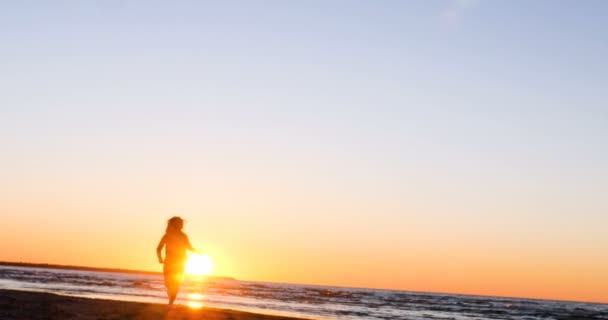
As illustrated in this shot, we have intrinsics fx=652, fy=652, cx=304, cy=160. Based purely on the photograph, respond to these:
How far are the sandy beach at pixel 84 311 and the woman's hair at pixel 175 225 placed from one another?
1.83 m

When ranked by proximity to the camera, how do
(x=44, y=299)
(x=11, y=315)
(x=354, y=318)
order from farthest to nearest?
(x=354, y=318) < (x=44, y=299) < (x=11, y=315)

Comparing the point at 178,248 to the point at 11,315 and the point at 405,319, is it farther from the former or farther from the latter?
the point at 405,319

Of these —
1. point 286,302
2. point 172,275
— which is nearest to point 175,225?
point 172,275

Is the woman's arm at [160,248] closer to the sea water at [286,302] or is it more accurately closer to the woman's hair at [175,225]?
the woman's hair at [175,225]

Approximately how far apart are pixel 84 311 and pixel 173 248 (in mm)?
2287

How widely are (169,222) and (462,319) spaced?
32974 millimetres

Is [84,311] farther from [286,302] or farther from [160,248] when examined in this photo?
[286,302]

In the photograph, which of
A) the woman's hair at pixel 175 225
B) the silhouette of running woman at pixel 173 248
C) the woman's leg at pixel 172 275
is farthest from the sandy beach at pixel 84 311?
the woman's hair at pixel 175 225

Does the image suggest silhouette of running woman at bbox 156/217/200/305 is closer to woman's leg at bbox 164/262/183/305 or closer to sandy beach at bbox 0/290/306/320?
woman's leg at bbox 164/262/183/305

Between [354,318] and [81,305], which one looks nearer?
[81,305]

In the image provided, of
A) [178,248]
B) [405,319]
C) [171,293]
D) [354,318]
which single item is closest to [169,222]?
[178,248]

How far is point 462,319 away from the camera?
43250 mm

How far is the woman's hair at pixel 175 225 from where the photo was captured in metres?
14.5

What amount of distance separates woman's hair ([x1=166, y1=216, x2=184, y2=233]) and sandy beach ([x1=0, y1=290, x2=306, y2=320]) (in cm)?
183
